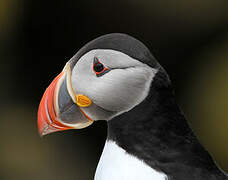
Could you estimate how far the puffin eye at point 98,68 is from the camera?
127cm

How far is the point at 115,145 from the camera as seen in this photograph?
1.29 metres

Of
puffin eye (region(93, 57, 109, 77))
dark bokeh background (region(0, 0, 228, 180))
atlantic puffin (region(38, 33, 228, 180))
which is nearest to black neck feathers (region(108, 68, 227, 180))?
atlantic puffin (region(38, 33, 228, 180))

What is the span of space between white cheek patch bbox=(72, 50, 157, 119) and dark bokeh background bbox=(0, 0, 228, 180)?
1.87 metres

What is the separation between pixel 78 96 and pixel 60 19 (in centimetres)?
200

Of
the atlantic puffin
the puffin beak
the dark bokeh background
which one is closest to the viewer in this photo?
the atlantic puffin

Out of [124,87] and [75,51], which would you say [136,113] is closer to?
[124,87]

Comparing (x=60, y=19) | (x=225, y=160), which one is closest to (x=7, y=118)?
Result: (x=60, y=19)

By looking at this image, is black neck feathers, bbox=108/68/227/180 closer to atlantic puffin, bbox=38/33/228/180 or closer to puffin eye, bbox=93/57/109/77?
atlantic puffin, bbox=38/33/228/180

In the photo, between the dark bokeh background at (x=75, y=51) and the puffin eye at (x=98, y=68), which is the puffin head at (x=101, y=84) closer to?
the puffin eye at (x=98, y=68)

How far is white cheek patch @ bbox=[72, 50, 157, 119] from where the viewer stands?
1.24m

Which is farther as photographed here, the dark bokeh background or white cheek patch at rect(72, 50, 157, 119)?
the dark bokeh background

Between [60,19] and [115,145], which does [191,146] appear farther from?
[60,19]

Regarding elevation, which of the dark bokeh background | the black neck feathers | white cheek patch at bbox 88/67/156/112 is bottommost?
the dark bokeh background

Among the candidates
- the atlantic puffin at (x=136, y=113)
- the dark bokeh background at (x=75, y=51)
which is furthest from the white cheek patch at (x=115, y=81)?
the dark bokeh background at (x=75, y=51)
